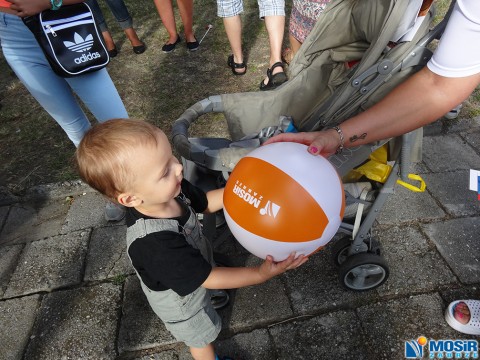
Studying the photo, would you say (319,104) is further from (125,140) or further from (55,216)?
(55,216)

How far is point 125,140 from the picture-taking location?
1192mm

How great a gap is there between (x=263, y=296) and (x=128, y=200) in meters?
1.15

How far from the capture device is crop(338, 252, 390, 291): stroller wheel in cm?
190

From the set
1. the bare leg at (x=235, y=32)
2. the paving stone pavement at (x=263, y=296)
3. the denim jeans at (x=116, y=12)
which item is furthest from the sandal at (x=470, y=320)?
the denim jeans at (x=116, y=12)

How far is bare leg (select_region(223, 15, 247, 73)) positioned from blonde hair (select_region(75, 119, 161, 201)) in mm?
2746

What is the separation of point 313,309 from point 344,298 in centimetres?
19

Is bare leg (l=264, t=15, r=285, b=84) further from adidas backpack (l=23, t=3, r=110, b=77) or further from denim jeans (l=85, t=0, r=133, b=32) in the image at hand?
adidas backpack (l=23, t=3, r=110, b=77)

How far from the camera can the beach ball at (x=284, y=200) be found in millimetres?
1241

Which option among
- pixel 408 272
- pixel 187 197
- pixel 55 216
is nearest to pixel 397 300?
pixel 408 272

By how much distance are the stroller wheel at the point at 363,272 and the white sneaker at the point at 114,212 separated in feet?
5.17

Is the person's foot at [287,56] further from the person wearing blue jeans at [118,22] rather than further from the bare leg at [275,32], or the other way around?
the person wearing blue jeans at [118,22]

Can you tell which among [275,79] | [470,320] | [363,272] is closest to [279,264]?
[363,272]

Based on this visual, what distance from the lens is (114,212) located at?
103 inches

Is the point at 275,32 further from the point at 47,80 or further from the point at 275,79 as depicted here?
the point at 47,80
